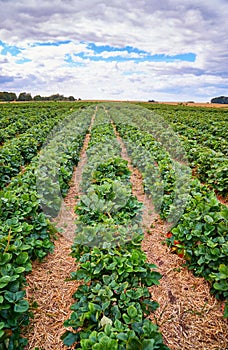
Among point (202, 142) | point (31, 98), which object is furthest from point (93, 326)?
point (31, 98)

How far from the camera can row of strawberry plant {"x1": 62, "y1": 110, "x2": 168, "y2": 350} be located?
6.96 feet

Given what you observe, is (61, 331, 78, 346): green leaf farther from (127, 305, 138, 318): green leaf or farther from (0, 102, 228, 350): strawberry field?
(127, 305, 138, 318): green leaf

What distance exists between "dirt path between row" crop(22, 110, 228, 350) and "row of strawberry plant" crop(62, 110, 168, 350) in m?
0.30

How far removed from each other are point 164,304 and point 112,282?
1080 millimetres

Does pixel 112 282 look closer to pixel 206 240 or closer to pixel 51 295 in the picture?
pixel 51 295

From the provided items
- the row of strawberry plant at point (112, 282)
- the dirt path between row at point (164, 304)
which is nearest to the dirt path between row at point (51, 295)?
the dirt path between row at point (164, 304)

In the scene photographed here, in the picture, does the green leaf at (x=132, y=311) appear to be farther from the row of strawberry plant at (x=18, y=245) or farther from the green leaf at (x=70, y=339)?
the row of strawberry plant at (x=18, y=245)

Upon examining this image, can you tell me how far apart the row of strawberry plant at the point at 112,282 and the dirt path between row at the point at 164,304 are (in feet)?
0.98

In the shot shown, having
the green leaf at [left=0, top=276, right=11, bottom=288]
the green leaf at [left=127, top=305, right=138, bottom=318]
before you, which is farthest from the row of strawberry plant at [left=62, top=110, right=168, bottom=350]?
the green leaf at [left=0, top=276, right=11, bottom=288]

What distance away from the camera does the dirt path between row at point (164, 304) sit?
2.85 meters

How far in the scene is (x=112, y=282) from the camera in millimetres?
2578

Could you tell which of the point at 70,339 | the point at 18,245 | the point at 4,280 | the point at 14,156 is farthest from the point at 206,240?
the point at 14,156

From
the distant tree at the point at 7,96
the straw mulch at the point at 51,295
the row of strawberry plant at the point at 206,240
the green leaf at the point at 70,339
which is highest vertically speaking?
the distant tree at the point at 7,96

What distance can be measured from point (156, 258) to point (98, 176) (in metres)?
2.19
